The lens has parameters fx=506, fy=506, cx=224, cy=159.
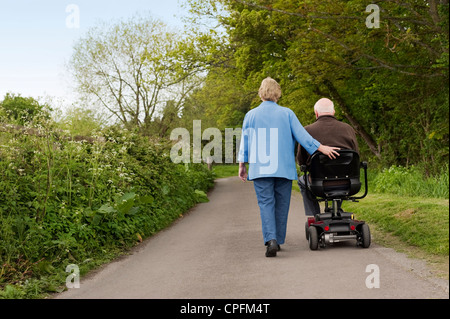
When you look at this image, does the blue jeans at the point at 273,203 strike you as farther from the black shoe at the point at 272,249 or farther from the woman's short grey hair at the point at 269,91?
the woman's short grey hair at the point at 269,91

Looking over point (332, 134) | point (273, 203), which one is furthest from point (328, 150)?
point (273, 203)

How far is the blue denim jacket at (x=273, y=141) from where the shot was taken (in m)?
6.24

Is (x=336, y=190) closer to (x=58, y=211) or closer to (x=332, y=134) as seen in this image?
(x=332, y=134)

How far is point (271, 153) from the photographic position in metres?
6.29

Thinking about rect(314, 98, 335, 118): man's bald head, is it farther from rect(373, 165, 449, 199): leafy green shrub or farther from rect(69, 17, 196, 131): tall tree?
rect(69, 17, 196, 131): tall tree

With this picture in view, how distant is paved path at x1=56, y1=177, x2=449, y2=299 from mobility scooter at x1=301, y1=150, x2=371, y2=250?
17 cm

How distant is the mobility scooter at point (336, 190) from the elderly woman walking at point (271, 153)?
28 centimetres

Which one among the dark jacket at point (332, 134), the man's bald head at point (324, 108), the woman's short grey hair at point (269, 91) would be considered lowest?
the dark jacket at point (332, 134)

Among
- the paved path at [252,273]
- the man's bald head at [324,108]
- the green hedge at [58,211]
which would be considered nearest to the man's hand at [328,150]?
the man's bald head at [324,108]

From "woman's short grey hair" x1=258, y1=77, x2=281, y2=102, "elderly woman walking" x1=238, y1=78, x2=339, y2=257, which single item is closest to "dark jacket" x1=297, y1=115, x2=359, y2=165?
"elderly woman walking" x1=238, y1=78, x2=339, y2=257

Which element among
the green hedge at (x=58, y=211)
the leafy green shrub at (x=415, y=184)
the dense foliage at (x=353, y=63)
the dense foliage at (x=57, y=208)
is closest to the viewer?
the green hedge at (x=58, y=211)

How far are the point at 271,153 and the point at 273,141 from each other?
6.1 inches

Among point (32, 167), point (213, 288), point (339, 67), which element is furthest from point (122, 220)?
point (339, 67)
